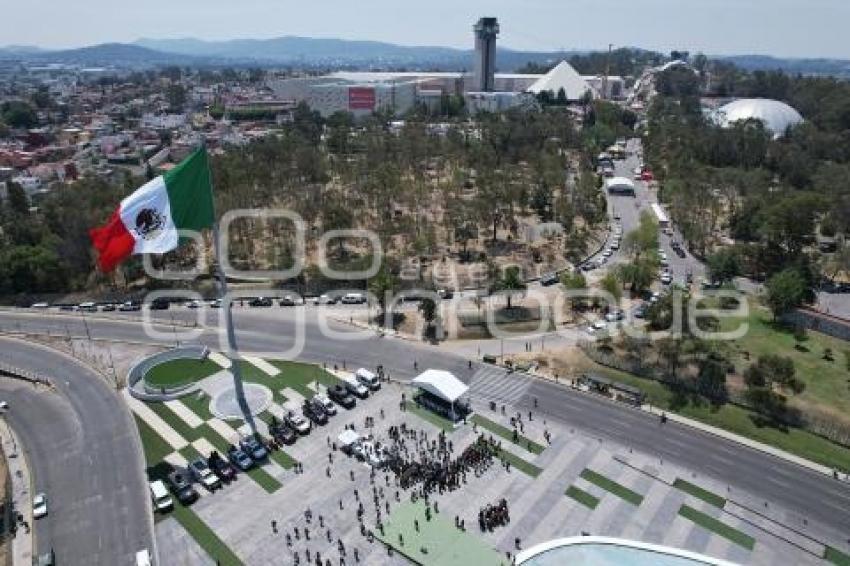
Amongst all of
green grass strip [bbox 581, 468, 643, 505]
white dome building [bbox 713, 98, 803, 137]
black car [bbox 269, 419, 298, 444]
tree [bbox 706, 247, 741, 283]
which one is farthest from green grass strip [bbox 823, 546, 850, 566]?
white dome building [bbox 713, 98, 803, 137]

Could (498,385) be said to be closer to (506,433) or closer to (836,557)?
(506,433)

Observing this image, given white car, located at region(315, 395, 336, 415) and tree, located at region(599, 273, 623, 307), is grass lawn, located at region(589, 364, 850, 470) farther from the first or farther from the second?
white car, located at region(315, 395, 336, 415)

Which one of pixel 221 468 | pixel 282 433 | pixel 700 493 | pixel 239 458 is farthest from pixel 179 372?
pixel 700 493

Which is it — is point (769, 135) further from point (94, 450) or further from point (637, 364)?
point (94, 450)

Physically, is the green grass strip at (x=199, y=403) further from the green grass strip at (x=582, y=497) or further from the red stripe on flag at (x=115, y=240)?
the green grass strip at (x=582, y=497)

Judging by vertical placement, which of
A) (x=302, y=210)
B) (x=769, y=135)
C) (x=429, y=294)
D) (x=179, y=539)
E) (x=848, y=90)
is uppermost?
(x=848, y=90)

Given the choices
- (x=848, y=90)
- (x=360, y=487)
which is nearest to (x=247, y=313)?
(x=360, y=487)
